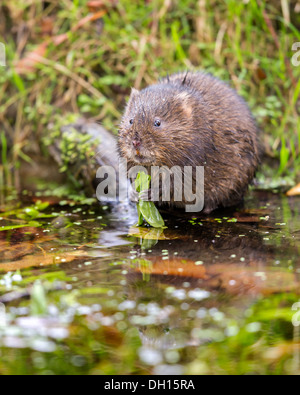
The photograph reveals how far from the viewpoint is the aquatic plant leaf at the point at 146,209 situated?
352 cm

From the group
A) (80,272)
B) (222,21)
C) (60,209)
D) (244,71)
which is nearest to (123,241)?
(80,272)

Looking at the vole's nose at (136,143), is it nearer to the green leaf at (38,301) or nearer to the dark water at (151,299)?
the dark water at (151,299)

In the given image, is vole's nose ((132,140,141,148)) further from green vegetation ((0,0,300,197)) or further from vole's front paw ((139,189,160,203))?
green vegetation ((0,0,300,197))

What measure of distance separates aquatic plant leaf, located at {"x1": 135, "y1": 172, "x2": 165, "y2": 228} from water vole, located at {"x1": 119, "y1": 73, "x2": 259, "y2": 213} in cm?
15

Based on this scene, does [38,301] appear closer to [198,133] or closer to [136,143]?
[136,143]

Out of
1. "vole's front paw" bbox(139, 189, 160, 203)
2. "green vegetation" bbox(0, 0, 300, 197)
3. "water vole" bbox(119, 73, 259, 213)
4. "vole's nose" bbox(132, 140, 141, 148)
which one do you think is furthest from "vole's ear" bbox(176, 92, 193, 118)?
"green vegetation" bbox(0, 0, 300, 197)

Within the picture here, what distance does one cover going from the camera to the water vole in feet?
11.3

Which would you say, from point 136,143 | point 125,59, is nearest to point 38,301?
point 136,143

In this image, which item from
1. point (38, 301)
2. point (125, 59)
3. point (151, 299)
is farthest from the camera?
point (125, 59)

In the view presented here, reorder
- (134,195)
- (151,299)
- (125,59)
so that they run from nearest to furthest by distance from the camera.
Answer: (151,299)
(134,195)
(125,59)

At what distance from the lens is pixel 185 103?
11.8ft

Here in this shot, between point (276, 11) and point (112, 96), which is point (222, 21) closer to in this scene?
point (276, 11)

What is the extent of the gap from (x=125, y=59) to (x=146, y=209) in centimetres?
307
